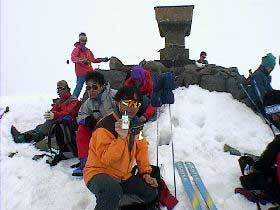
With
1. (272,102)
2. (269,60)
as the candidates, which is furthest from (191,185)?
(269,60)

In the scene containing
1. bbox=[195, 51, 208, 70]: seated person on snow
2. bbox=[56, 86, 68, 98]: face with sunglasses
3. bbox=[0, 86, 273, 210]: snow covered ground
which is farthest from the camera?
bbox=[195, 51, 208, 70]: seated person on snow

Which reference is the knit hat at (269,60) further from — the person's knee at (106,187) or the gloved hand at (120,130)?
the person's knee at (106,187)

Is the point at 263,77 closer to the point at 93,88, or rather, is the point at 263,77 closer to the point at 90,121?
the point at 93,88

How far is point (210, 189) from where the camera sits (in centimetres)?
550

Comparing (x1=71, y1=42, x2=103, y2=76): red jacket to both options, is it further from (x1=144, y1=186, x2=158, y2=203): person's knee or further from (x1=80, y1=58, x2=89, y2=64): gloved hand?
(x1=144, y1=186, x2=158, y2=203): person's knee

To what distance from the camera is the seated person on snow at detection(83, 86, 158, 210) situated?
13.5ft

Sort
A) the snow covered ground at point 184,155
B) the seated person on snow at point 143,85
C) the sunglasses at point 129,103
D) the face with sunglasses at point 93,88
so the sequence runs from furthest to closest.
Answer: the seated person on snow at point 143,85 → the face with sunglasses at point 93,88 → the snow covered ground at point 184,155 → the sunglasses at point 129,103

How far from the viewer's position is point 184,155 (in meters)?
6.84

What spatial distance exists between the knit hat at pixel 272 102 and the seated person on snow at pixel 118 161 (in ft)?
6.24

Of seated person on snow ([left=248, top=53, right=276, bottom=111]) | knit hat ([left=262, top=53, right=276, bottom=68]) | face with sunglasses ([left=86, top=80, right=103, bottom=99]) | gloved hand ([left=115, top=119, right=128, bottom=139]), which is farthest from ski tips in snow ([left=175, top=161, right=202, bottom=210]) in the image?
knit hat ([left=262, top=53, right=276, bottom=68])

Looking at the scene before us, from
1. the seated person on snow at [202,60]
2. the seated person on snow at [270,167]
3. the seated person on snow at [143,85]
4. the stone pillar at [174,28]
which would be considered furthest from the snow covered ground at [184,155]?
the stone pillar at [174,28]

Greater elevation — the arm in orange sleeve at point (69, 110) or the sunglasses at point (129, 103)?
the sunglasses at point (129, 103)

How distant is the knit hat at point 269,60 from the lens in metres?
8.50

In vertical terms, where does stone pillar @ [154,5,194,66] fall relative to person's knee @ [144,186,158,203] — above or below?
above
